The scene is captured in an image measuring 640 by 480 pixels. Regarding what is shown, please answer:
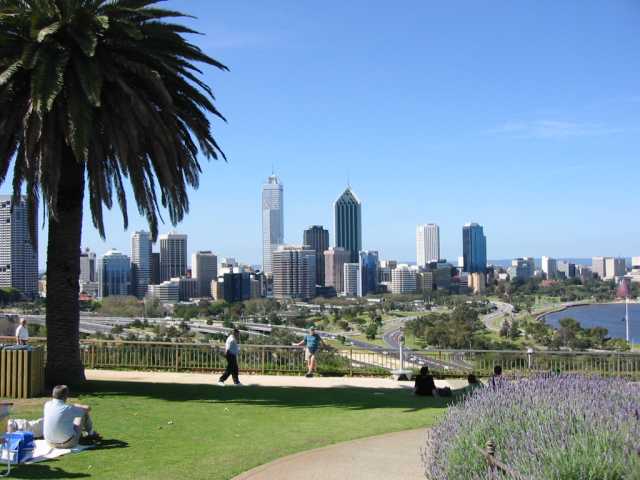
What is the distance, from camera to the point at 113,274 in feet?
547

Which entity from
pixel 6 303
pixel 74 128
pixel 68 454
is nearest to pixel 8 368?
pixel 74 128

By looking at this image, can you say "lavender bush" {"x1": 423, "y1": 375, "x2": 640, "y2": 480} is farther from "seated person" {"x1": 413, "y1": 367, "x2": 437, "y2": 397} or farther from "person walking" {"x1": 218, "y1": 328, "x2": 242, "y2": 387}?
"person walking" {"x1": 218, "y1": 328, "x2": 242, "y2": 387}

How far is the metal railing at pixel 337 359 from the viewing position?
68.3ft

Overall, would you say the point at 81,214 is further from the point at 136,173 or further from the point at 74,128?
the point at 74,128

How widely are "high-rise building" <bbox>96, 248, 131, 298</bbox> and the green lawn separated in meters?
150

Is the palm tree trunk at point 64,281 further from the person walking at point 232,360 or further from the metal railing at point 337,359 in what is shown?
the metal railing at point 337,359

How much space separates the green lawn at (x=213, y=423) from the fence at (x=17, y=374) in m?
0.61

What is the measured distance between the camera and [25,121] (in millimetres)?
15305

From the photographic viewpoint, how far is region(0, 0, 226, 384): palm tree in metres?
15.3

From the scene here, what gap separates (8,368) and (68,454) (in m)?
6.13

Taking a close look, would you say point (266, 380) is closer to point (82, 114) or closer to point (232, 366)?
point (232, 366)

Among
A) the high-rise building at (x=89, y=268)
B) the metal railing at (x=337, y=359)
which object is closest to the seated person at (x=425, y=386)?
the metal railing at (x=337, y=359)

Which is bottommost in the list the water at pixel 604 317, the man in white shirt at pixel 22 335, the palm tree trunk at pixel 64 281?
the water at pixel 604 317

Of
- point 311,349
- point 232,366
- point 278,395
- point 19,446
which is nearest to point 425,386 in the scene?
point 278,395
